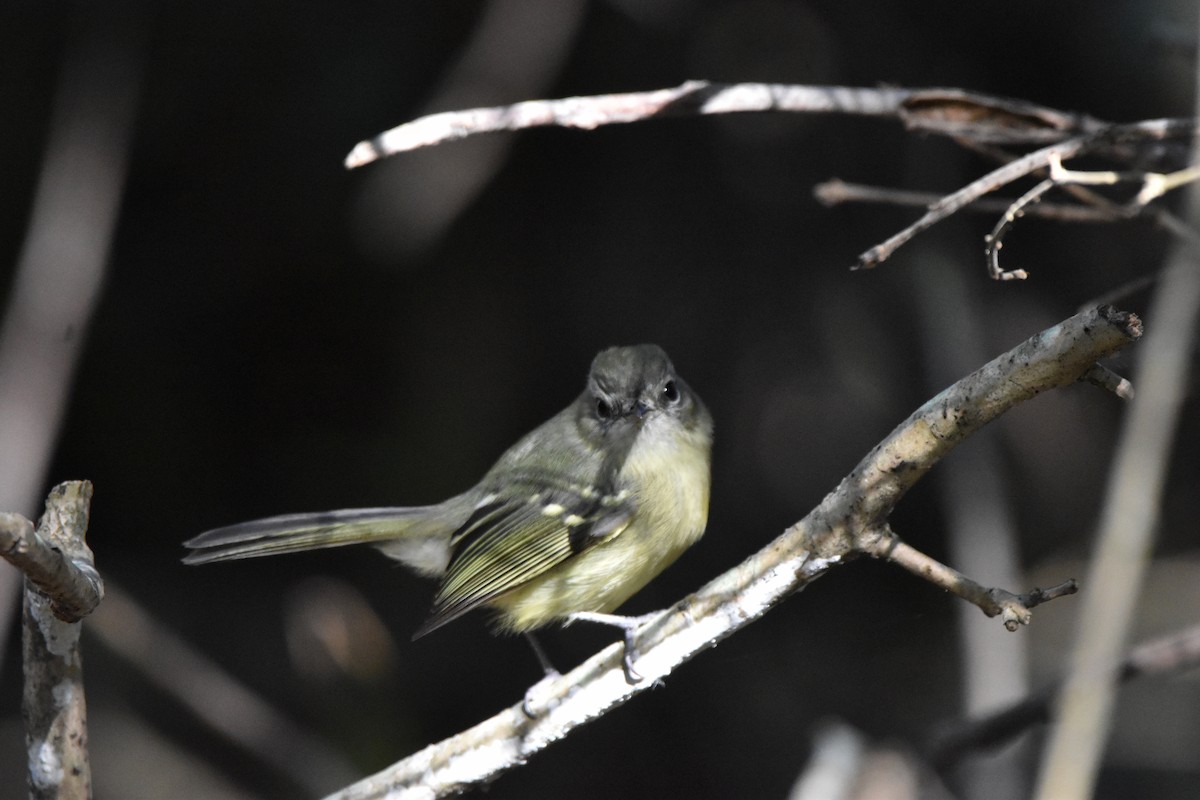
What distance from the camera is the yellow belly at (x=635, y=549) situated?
261 cm

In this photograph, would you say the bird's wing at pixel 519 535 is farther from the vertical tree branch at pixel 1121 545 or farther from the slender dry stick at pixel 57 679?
the vertical tree branch at pixel 1121 545

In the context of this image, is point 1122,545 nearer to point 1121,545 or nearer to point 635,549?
point 1121,545

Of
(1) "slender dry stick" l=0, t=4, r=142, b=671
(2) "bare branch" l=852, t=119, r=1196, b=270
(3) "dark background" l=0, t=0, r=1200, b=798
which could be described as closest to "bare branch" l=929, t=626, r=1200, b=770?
(3) "dark background" l=0, t=0, r=1200, b=798

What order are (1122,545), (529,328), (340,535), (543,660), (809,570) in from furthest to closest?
(529,328), (340,535), (543,660), (1122,545), (809,570)

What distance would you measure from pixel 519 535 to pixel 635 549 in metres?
0.34

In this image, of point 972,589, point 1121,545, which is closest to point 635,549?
point 1121,545

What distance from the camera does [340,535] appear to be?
2770mm

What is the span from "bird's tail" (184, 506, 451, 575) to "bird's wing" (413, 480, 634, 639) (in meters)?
0.12

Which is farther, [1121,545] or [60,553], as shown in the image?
[1121,545]

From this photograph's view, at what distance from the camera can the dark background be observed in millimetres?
3406

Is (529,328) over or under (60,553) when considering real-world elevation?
Result: over

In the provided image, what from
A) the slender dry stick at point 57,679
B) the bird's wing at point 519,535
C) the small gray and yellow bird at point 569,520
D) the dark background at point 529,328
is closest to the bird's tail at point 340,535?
the small gray and yellow bird at point 569,520

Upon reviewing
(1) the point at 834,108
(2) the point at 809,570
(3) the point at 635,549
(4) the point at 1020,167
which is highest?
(1) the point at 834,108

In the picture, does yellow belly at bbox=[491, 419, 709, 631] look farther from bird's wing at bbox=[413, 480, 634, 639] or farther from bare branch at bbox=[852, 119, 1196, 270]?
bare branch at bbox=[852, 119, 1196, 270]
